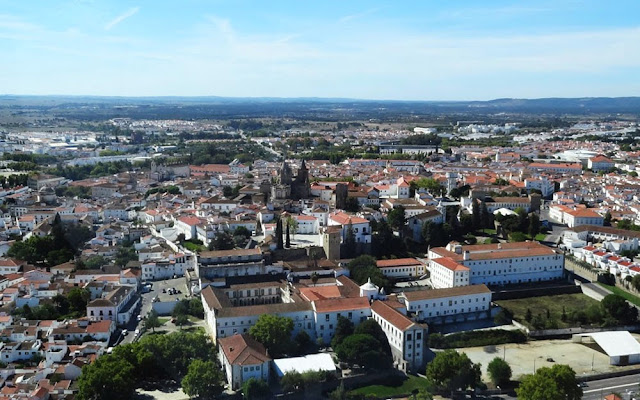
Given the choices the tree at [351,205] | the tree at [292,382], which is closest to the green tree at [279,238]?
the tree at [351,205]

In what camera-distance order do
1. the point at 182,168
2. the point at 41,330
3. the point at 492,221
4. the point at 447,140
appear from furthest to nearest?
the point at 447,140 < the point at 182,168 < the point at 492,221 < the point at 41,330

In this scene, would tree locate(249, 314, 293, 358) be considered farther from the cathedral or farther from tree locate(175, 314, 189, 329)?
the cathedral

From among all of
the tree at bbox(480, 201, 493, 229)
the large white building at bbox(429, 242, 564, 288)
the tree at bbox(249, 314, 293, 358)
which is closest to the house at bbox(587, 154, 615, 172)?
the tree at bbox(480, 201, 493, 229)

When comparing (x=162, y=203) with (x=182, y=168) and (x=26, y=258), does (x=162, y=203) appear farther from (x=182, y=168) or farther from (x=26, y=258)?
(x=182, y=168)

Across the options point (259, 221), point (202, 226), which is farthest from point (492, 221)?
point (202, 226)

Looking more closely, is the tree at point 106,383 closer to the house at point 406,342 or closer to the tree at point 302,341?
the tree at point 302,341

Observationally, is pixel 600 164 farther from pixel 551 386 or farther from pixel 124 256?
→ pixel 551 386

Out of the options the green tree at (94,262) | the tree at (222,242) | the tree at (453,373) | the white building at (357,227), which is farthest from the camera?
the white building at (357,227)
